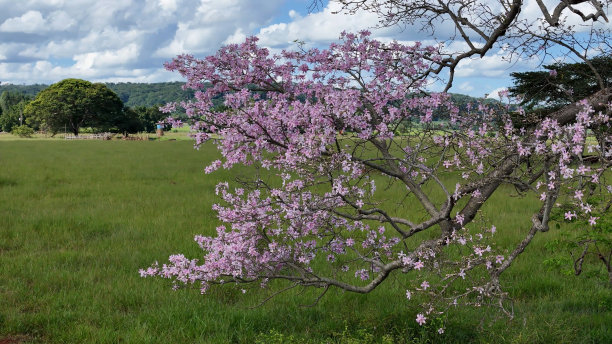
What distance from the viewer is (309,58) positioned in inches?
272

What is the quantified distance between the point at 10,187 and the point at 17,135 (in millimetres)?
93231

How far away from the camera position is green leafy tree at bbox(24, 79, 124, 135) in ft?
323

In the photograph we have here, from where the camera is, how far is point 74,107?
99438mm

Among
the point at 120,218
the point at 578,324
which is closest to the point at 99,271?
the point at 120,218

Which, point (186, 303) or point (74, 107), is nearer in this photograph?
point (186, 303)

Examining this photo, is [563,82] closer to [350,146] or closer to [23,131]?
[350,146]

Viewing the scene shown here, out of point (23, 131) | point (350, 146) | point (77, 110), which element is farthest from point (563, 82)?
point (23, 131)

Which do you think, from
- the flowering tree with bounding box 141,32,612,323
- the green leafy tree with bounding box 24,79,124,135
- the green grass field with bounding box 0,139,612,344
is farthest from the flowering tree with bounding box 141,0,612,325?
the green leafy tree with bounding box 24,79,124,135

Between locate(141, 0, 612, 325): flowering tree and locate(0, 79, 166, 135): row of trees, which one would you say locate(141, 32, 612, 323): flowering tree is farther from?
locate(0, 79, 166, 135): row of trees

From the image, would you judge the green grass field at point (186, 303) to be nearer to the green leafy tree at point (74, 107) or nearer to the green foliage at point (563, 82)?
the green foliage at point (563, 82)

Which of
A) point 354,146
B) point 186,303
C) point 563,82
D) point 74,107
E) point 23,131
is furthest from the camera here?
point 74,107

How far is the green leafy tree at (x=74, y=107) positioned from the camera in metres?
98.4

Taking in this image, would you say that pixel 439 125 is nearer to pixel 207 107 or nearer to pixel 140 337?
pixel 207 107

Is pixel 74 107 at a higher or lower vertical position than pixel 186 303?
higher
